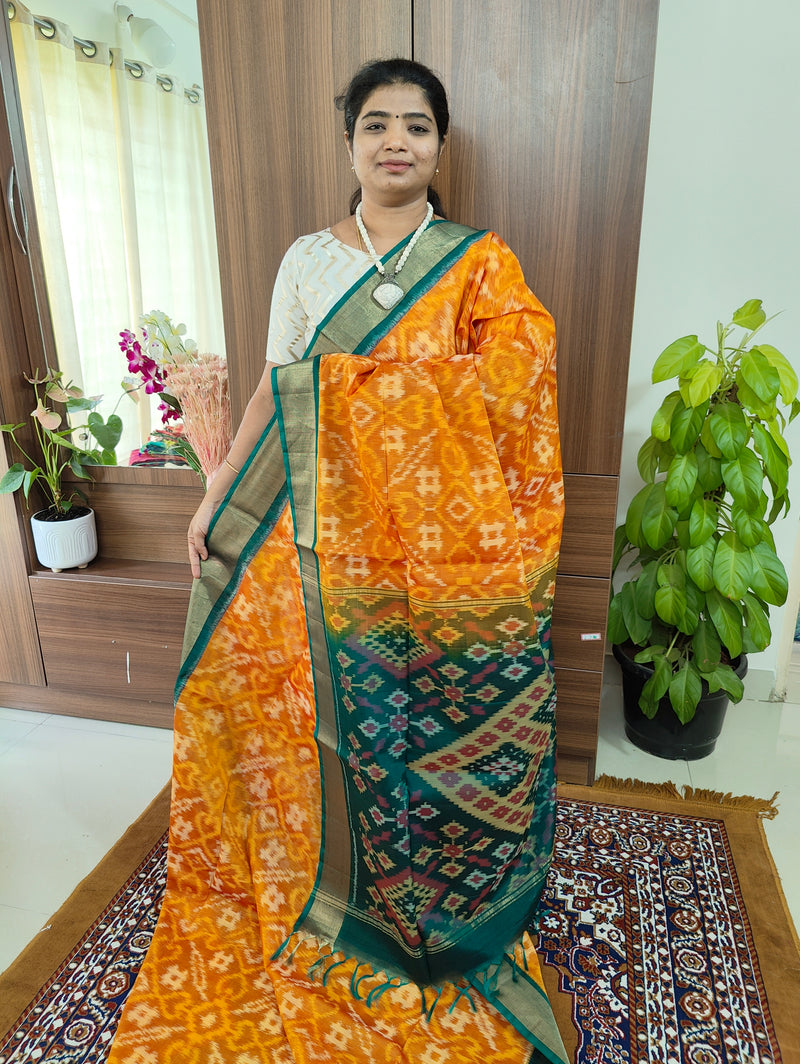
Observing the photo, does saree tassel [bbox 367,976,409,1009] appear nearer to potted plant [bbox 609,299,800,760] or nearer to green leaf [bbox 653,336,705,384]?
potted plant [bbox 609,299,800,760]

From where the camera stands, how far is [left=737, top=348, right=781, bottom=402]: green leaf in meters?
1.69

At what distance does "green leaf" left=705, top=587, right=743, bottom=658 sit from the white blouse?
3.89 ft

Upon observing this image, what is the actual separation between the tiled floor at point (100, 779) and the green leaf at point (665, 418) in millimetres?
902

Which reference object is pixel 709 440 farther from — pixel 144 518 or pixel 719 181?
pixel 144 518

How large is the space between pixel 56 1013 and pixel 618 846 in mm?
1193

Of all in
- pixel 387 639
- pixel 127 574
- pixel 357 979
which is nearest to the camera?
pixel 387 639

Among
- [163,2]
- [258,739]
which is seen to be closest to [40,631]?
[258,739]

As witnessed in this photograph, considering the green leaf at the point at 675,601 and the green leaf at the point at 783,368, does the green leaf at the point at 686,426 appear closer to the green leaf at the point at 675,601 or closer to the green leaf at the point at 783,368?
the green leaf at the point at 783,368

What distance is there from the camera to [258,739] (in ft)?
5.00

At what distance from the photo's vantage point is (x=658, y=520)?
75.5 inches

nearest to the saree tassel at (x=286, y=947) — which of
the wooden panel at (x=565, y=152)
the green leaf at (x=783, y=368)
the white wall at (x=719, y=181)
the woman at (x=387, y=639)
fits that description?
the woman at (x=387, y=639)

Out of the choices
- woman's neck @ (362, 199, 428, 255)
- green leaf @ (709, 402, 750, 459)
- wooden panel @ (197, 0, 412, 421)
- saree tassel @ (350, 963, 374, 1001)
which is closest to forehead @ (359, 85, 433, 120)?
woman's neck @ (362, 199, 428, 255)

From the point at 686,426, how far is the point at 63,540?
5.75 ft

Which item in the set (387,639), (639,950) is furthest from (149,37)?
(639,950)
